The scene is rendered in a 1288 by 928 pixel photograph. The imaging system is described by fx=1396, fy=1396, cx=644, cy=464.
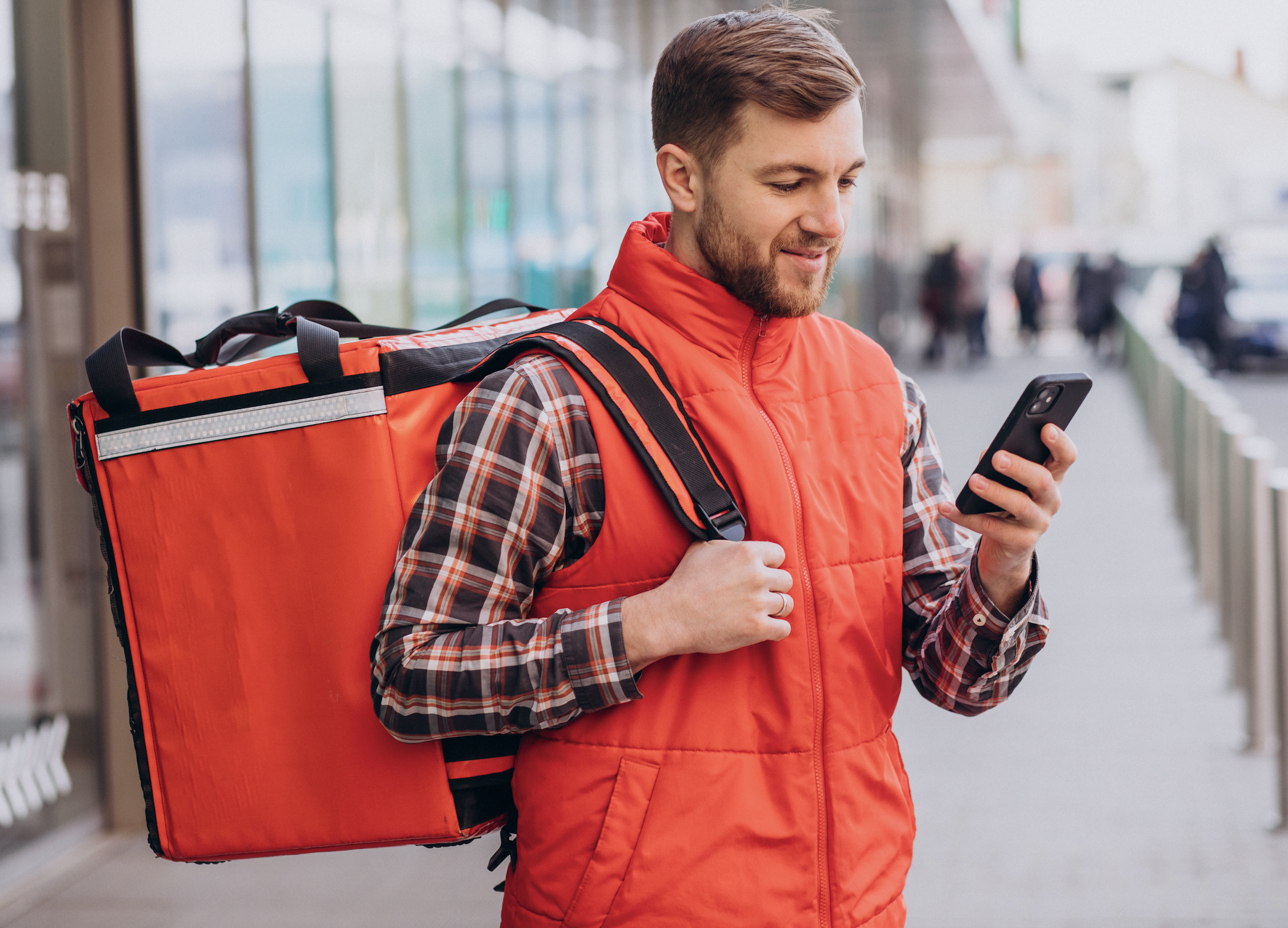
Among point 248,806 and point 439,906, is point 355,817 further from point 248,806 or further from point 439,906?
point 439,906

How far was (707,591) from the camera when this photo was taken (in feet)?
5.00

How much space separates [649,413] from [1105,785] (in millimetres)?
3781

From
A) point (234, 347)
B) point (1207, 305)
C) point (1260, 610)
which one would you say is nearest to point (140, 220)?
point (234, 347)

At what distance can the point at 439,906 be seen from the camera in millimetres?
3939

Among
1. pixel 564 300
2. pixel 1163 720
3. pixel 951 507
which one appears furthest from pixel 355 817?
pixel 564 300

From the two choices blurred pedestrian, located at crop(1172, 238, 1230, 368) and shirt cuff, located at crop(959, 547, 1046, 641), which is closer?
shirt cuff, located at crop(959, 547, 1046, 641)

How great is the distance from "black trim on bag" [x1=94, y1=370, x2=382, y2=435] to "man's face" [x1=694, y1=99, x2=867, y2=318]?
0.46 metres

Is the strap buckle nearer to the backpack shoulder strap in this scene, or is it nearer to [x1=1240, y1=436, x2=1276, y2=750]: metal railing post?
the backpack shoulder strap

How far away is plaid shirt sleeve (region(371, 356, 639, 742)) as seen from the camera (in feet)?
5.13

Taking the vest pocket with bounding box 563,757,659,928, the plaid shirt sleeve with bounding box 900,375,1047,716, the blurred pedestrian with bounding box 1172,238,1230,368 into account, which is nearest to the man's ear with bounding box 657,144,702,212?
the plaid shirt sleeve with bounding box 900,375,1047,716

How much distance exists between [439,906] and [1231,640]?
3.71 meters

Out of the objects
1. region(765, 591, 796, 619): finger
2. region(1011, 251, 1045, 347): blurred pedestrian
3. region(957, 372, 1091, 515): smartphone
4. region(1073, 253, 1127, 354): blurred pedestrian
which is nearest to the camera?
region(765, 591, 796, 619): finger

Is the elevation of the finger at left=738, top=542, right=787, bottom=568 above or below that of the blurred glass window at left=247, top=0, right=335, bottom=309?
below

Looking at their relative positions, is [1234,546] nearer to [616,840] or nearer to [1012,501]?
[1012,501]
